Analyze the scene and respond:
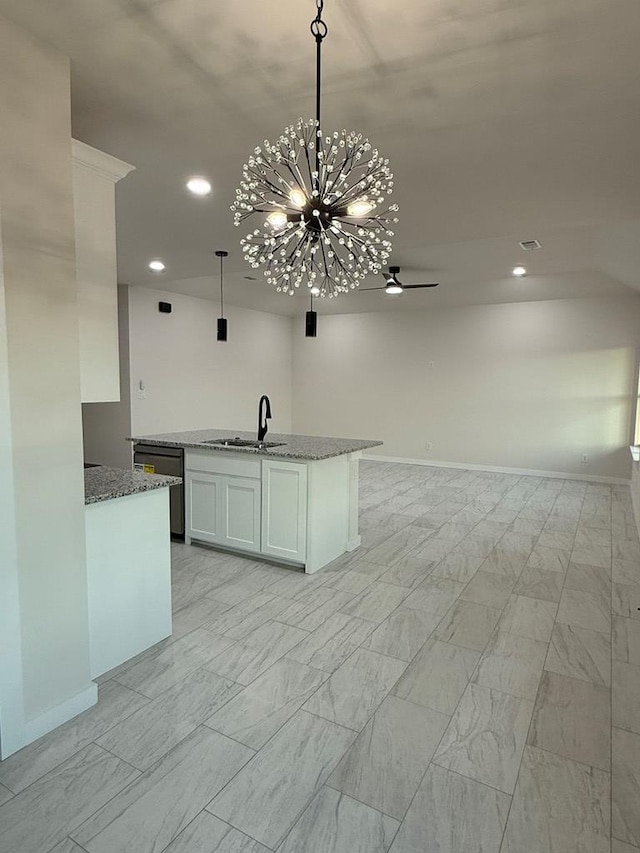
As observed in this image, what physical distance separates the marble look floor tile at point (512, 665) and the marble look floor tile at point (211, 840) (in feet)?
4.25

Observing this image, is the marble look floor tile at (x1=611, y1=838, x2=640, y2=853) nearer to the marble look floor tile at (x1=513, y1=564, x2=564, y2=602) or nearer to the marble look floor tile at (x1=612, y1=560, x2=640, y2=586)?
the marble look floor tile at (x1=513, y1=564, x2=564, y2=602)

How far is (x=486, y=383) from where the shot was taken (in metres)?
7.90

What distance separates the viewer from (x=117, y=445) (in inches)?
273

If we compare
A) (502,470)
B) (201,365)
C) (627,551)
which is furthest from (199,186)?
(502,470)

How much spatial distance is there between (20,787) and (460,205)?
3.70 m

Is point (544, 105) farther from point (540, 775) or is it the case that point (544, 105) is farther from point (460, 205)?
point (540, 775)

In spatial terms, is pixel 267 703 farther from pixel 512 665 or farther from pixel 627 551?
pixel 627 551

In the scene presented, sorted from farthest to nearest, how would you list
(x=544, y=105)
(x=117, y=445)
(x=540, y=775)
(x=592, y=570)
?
(x=117, y=445)
(x=592, y=570)
(x=544, y=105)
(x=540, y=775)

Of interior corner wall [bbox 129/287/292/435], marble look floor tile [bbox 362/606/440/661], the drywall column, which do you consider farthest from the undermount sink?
interior corner wall [bbox 129/287/292/435]

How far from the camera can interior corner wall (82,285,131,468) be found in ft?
21.6

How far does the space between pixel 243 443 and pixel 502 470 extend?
16.6 ft

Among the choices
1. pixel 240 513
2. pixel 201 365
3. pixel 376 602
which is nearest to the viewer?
pixel 376 602

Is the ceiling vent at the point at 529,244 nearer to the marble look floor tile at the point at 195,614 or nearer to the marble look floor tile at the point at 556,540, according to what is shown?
the marble look floor tile at the point at 556,540

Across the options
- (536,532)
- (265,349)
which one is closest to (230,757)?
(536,532)
